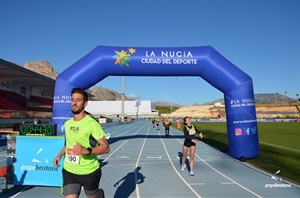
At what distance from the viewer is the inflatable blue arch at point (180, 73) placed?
1063 cm

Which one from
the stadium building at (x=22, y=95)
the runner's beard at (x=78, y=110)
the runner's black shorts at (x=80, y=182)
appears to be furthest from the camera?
the stadium building at (x=22, y=95)

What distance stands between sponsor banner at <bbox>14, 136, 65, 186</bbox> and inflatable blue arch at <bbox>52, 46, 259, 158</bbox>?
4.25 metres

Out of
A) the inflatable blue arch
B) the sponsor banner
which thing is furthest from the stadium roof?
the sponsor banner

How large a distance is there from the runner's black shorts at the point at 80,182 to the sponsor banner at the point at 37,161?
308 centimetres

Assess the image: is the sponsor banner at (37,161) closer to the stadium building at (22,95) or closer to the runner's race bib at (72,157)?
the runner's race bib at (72,157)

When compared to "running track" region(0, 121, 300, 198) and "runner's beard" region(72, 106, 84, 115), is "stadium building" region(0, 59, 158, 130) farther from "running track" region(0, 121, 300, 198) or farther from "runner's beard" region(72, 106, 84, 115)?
"runner's beard" region(72, 106, 84, 115)

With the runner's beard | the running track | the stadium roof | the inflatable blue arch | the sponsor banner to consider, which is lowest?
the running track

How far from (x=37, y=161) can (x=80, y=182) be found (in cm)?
350

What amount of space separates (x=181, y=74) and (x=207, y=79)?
1202 mm

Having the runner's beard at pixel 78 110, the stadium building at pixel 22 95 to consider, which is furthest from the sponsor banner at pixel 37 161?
the stadium building at pixel 22 95

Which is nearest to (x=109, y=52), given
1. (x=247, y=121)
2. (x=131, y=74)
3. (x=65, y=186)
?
(x=131, y=74)

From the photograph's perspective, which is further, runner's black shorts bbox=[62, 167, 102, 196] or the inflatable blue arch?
the inflatable blue arch

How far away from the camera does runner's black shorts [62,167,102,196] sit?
313 cm

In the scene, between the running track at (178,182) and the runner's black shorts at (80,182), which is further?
the running track at (178,182)
